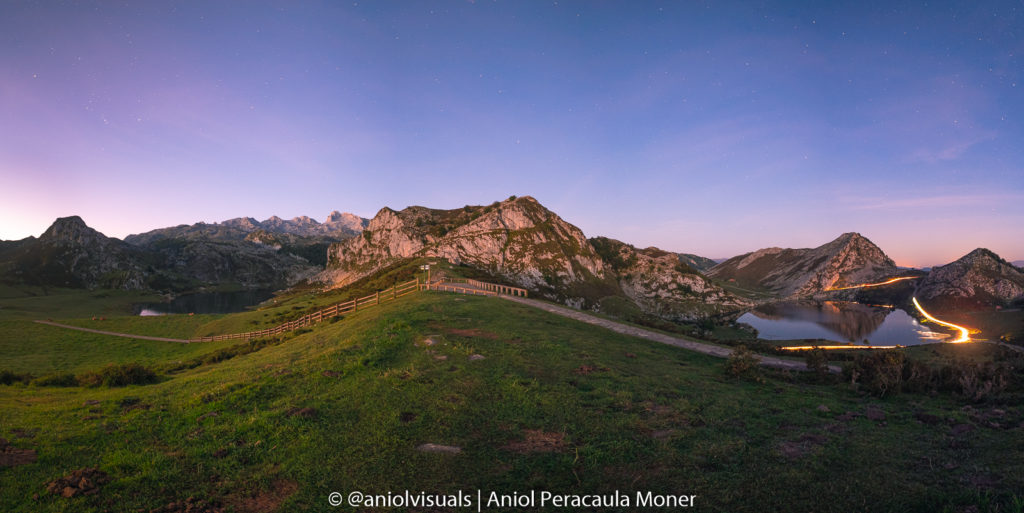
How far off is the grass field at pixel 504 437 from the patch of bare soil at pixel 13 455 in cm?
31

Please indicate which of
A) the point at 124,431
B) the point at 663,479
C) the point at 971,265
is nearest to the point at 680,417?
the point at 663,479

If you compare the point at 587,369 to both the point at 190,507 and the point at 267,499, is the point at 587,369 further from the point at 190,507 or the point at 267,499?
the point at 190,507

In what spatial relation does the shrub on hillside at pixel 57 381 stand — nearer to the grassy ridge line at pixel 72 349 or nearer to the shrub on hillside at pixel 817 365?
the grassy ridge line at pixel 72 349

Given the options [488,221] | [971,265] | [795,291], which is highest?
[488,221]

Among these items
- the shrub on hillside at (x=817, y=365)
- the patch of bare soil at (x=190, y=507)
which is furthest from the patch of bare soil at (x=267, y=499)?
the shrub on hillside at (x=817, y=365)

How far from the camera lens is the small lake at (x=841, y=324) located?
3029 inches

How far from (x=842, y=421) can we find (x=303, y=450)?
1537 cm

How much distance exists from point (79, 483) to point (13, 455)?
2.83m

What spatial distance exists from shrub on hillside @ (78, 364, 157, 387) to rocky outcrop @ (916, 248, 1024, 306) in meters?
153

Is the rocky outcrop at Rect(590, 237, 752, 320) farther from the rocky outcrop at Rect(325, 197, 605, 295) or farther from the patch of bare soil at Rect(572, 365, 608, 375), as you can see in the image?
the patch of bare soil at Rect(572, 365, 608, 375)

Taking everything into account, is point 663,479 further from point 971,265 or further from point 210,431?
point 971,265

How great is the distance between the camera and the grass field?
23.4ft

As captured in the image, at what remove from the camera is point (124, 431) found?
10.1 metres

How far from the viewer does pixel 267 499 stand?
287 inches
